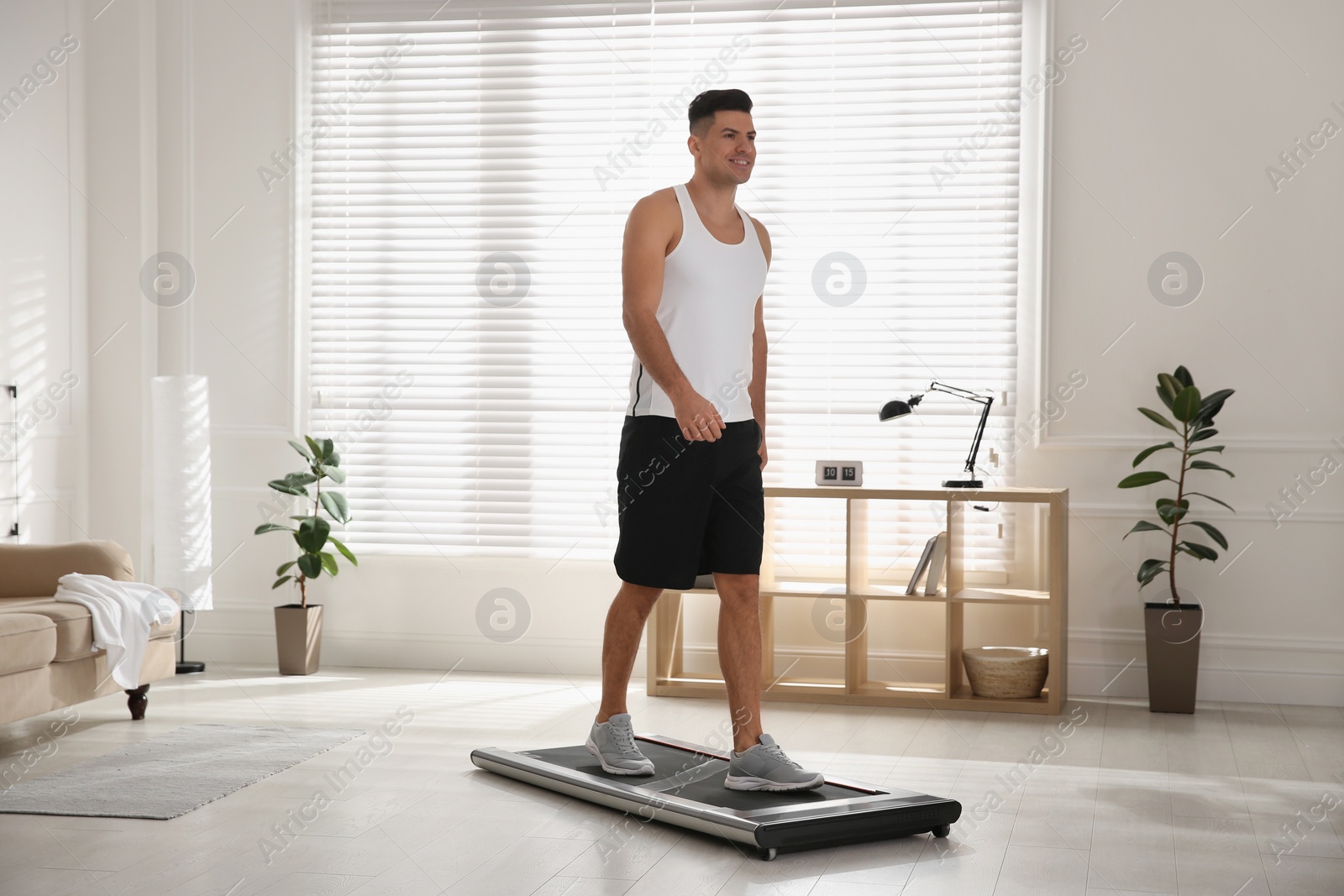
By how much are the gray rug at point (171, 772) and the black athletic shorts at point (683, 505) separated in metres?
1.16

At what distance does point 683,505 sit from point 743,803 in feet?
2.19

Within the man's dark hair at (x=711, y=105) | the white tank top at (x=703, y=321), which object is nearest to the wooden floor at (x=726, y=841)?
the white tank top at (x=703, y=321)

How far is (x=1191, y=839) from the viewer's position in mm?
2713

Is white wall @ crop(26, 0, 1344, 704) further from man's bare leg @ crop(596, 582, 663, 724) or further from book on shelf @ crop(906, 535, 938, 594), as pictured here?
Result: man's bare leg @ crop(596, 582, 663, 724)

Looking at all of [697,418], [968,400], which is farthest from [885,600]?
[697,418]

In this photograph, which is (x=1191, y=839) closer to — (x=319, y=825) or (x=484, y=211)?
(x=319, y=825)

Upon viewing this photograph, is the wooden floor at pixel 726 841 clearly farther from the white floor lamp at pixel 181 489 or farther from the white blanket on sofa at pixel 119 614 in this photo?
the white floor lamp at pixel 181 489

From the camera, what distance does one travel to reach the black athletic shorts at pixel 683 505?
2.92m

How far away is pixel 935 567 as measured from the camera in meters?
4.43

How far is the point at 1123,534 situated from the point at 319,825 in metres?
2.99

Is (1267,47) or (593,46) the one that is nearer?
(1267,47)

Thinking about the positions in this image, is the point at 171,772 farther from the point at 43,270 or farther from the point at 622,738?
the point at 43,270

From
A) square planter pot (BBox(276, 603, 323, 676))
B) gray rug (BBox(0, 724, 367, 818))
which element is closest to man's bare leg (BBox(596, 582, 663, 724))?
gray rug (BBox(0, 724, 367, 818))

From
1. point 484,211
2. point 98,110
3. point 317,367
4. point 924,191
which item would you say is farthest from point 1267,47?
point 98,110
